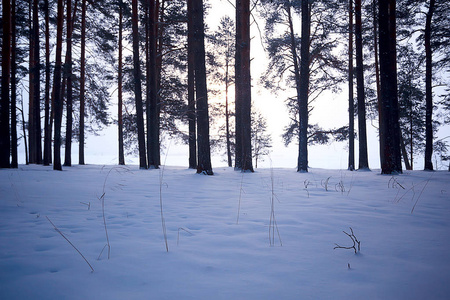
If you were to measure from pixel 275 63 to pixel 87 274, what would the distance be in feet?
41.9

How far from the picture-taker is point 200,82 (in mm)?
7184

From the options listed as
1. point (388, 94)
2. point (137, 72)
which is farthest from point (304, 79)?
point (137, 72)

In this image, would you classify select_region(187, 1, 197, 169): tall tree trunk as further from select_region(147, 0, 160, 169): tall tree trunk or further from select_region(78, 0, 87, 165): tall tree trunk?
select_region(78, 0, 87, 165): tall tree trunk

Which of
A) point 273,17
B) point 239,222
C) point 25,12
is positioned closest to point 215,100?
point 273,17

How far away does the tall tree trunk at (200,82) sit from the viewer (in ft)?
22.5

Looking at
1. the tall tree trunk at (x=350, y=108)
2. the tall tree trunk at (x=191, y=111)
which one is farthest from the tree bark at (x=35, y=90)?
the tall tree trunk at (x=350, y=108)

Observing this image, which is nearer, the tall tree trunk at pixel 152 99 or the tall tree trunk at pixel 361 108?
the tall tree trunk at pixel 152 99

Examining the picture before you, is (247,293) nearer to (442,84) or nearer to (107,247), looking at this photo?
(107,247)

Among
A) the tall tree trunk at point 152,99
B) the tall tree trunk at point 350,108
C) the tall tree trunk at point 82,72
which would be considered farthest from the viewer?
the tall tree trunk at point 82,72

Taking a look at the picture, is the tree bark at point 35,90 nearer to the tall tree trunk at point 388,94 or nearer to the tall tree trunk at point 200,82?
the tall tree trunk at point 200,82

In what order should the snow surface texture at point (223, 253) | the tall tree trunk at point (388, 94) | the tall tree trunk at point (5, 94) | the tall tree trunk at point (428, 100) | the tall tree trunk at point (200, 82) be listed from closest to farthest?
the snow surface texture at point (223, 253) < the tall tree trunk at point (200, 82) < the tall tree trunk at point (388, 94) < the tall tree trunk at point (5, 94) < the tall tree trunk at point (428, 100)

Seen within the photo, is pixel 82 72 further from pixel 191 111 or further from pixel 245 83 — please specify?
pixel 245 83

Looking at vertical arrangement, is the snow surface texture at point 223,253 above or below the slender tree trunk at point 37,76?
below

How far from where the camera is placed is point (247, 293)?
1217mm
